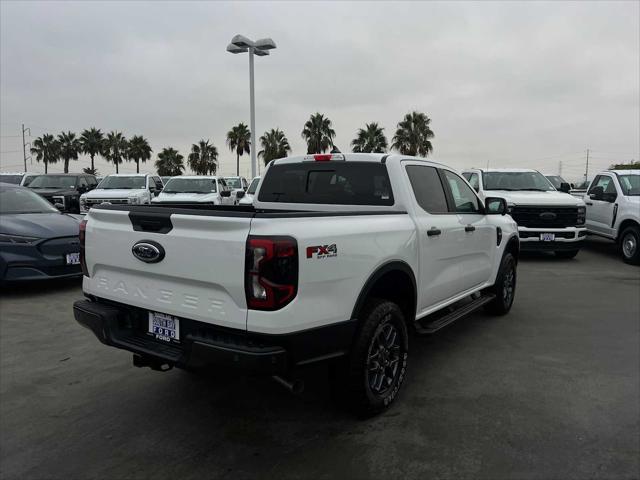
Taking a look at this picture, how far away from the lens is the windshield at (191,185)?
1562 centimetres

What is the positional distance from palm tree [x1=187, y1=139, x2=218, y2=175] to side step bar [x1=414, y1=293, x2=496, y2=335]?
63.1m

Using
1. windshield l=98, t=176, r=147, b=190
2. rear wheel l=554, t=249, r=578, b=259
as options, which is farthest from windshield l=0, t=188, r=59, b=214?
rear wheel l=554, t=249, r=578, b=259

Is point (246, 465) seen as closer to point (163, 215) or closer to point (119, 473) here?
point (119, 473)

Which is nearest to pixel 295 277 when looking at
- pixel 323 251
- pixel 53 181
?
pixel 323 251

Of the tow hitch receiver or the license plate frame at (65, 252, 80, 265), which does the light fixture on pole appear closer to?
the license plate frame at (65, 252, 80, 265)

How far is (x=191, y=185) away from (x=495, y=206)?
480 inches

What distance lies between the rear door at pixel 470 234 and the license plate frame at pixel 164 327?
8.32ft

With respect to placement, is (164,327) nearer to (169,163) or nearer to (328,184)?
(328,184)

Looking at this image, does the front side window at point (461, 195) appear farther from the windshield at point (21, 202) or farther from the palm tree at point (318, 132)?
the palm tree at point (318, 132)

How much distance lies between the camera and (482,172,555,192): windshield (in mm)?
11562

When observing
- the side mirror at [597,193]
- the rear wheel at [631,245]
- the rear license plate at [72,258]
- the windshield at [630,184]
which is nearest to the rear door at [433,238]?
the rear license plate at [72,258]

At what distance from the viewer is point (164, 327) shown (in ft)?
9.95

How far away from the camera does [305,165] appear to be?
4.44m

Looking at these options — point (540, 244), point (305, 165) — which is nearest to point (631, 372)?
point (305, 165)
